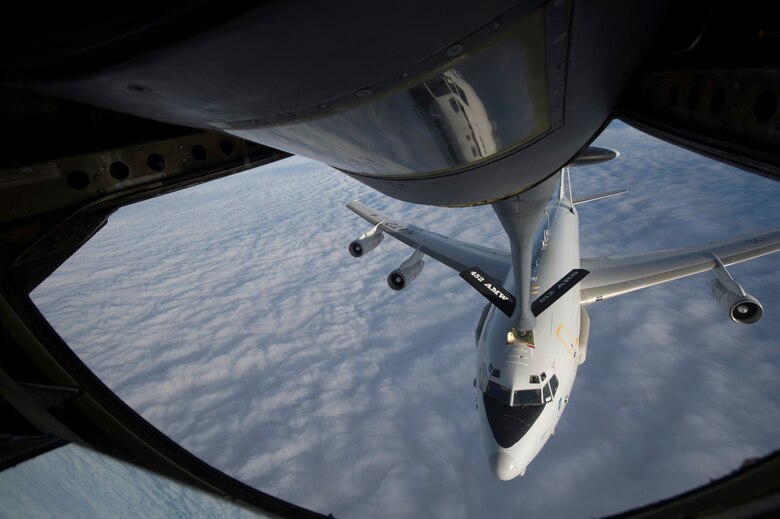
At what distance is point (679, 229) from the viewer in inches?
1281

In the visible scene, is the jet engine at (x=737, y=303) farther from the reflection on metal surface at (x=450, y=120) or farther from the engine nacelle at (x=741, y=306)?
the reflection on metal surface at (x=450, y=120)

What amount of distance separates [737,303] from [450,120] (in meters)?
13.2

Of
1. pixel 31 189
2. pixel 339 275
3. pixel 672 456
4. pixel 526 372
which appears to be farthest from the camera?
pixel 339 275

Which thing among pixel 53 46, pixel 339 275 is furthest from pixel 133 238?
pixel 53 46

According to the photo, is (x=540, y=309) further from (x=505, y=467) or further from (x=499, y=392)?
(x=505, y=467)

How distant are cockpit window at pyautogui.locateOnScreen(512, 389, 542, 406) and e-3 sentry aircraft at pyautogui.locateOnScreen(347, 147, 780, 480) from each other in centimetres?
3

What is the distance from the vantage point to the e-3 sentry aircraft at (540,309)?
29.6ft

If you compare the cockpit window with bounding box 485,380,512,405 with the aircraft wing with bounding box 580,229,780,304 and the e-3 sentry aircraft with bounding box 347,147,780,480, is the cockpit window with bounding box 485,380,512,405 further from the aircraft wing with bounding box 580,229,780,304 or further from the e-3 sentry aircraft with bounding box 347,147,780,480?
the aircraft wing with bounding box 580,229,780,304

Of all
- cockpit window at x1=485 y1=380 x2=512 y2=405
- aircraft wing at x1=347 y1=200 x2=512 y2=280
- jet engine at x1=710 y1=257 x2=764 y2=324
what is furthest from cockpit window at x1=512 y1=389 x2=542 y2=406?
jet engine at x1=710 y1=257 x2=764 y2=324

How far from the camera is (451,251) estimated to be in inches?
578

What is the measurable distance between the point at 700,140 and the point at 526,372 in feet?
29.1

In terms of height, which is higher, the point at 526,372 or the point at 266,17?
the point at 266,17

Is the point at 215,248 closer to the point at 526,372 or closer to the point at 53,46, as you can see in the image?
the point at 526,372

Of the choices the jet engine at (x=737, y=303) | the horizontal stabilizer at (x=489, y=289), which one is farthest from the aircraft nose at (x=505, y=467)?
the jet engine at (x=737, y=303)
